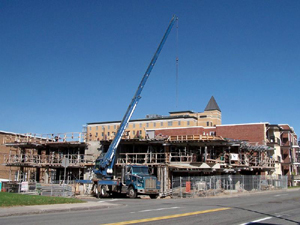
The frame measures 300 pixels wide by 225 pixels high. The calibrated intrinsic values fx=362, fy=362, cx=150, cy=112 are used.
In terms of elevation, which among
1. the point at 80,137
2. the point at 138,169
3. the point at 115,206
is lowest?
the point at 115,206

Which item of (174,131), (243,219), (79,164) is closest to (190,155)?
(79,164)

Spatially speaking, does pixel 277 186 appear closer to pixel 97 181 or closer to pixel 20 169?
pixel 97 181

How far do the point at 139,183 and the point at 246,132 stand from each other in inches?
1356

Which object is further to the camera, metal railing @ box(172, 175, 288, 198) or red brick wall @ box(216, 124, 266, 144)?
red brick wall @ box(216, 124, 266, 144)

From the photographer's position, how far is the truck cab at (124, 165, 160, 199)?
31797mm

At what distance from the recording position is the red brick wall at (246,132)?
59969mm

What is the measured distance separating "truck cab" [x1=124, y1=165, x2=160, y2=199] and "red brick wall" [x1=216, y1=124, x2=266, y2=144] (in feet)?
103

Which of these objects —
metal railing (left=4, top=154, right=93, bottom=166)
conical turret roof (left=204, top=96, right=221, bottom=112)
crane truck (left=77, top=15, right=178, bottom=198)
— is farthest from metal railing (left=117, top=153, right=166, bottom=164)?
conical turret roof (left=204, top=96, right=221, bottom=112)

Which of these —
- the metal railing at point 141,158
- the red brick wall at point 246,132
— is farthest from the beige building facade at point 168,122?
the metal railing at point 141,158

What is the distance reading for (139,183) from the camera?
105 feet

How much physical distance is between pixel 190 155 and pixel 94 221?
106ft

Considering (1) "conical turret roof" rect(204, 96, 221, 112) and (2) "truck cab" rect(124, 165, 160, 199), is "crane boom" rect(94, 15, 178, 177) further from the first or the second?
(1) "conical turret roof" rect(204, 96, 221, 112)

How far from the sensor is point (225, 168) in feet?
144

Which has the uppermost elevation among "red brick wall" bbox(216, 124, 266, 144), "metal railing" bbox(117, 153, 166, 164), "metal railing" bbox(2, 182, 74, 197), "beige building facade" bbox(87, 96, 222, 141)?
"beige building facade" bbox(87, 96, 222, 141)
